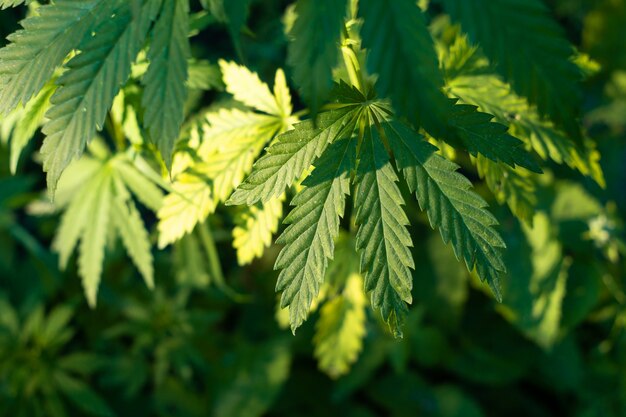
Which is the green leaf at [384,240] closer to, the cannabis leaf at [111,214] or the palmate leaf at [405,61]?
the palmate leaf at [405,61]

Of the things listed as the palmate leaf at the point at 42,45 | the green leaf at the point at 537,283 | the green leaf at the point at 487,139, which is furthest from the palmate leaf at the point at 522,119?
the green leaf at the point at 537,283

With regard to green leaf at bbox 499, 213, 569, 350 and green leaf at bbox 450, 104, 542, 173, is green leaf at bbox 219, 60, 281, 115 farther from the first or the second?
green leaf at bbox 499, 213, 569, 350

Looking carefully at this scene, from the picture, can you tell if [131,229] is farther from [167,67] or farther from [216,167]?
[167,67]

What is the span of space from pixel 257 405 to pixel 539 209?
152cm

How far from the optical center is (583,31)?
11.1ft

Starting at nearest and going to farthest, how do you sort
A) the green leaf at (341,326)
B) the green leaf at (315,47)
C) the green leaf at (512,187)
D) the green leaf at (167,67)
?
the green leaf at (315,47)
the green leaf at (167,67)
the green leaf at (512,187)
the green leaf at (341,326)

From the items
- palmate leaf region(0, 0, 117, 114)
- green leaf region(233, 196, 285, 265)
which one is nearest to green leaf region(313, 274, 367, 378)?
green leaf region(233, 196, 285, 265)

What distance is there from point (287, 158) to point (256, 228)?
317 mm

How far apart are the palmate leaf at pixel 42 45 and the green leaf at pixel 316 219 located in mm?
469

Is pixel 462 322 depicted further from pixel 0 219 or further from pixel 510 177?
pixel 0 219

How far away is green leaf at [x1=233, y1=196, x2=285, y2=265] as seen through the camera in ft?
4.38

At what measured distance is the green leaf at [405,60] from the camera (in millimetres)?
819

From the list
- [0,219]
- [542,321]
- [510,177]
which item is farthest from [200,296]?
[510,177]

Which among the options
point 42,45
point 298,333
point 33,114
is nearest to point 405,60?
point 42,45
